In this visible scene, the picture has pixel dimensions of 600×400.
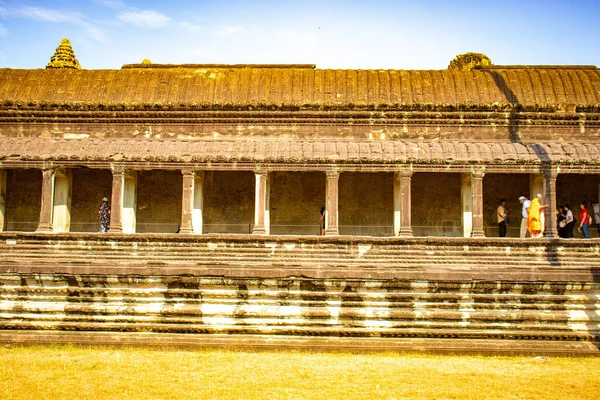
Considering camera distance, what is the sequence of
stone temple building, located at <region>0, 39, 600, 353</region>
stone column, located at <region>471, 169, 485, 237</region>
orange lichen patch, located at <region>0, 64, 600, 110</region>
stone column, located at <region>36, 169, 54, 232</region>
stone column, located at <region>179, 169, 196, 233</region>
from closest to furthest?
stone temple building, located at <region>0, 39, 600, 353</region> → stone column, located at <region>471, 169, 485, 237</region> → stone column, located at <region>179, 169, 196, 233</region> → stone column, located at <region>36, 169, 54, 232</region> → orange lichen patch, located at <region>0, 64, 600, 110</region>

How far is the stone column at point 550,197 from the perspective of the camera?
570 inches

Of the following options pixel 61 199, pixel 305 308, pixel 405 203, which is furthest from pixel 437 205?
pixel 61 199

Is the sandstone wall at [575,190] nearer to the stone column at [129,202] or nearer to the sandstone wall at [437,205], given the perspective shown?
the sandstone wall at [437,205]

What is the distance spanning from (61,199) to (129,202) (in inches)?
72.5

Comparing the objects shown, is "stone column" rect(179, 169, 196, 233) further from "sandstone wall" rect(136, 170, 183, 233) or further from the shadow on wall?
the shadow on wall

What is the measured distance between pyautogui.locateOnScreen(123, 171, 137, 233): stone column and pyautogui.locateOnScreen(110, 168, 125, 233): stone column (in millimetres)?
329

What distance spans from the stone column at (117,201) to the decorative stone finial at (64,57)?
1014 centimetres

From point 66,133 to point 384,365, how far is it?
11.4m

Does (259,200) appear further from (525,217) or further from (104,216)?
(525,217)

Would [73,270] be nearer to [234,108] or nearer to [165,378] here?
[165,378]

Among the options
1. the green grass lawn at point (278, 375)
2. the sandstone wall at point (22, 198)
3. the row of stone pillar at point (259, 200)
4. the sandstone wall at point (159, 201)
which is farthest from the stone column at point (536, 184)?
the sandstone wall at point (22, 198)

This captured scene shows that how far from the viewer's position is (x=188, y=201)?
1501 cm

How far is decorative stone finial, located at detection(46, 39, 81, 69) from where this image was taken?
23.7 metres

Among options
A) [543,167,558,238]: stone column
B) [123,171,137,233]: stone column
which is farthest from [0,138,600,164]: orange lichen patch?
[123,171,137,233]: stone column
